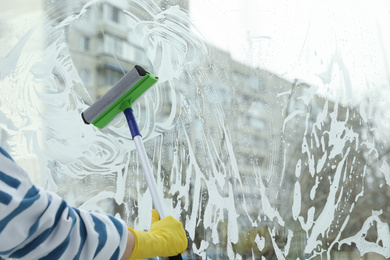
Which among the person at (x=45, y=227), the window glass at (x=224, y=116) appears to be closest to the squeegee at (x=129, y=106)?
the person at (x=45, y=227)

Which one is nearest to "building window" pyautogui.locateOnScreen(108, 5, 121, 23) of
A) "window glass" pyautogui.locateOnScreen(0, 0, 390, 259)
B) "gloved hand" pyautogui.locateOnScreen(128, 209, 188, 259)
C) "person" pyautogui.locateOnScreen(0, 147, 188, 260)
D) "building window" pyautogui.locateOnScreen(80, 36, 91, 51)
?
Result: "window glass" pyautogui.locateOnScreen(0, 0, 390, 259)

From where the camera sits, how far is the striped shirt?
0.45 metres

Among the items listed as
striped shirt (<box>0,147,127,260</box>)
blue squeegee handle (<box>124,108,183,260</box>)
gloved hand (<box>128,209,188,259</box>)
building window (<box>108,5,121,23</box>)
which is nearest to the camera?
striped shirt (<box>0,147,127,260</box>)

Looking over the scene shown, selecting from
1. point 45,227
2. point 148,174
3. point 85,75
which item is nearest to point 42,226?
point 45,227

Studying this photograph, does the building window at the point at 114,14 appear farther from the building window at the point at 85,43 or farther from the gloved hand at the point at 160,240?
the gloved hand at the point at 160,240

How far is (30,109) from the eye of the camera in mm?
1729

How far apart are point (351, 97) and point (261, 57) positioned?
31 centimetres

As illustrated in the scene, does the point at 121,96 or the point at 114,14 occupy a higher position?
the point at 114,14

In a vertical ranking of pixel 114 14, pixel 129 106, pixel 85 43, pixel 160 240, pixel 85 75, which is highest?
pixel 114 14

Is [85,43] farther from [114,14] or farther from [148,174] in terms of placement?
[148,174]

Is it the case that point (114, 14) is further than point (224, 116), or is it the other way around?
point (114, 14)

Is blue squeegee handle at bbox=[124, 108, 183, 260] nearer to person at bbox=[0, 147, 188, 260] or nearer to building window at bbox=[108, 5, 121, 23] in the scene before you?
person at bbox=[0, 147, 188, 260]

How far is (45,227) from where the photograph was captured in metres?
0.47

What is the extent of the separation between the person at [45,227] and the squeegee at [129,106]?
25 cm
